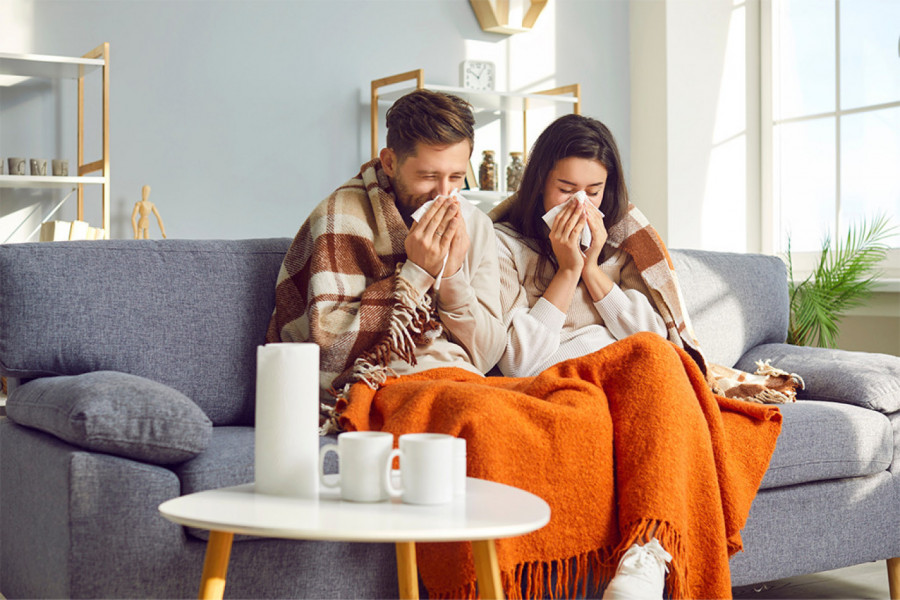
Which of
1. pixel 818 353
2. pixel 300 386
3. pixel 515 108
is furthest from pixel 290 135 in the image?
pixel 300 386

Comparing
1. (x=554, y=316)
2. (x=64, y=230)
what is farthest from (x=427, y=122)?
(x=64, y=230)

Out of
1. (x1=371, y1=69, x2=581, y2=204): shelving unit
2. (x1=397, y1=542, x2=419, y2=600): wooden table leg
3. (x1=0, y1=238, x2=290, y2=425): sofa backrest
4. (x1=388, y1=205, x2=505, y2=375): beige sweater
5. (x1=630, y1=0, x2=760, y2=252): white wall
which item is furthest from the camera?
(x1=630, y1=0, x2=760, y2=252): white wall

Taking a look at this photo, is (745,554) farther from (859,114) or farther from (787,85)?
(787,85)

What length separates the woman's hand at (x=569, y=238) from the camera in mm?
2023

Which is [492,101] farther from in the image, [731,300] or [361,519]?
[361,519]

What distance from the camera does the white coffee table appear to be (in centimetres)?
91

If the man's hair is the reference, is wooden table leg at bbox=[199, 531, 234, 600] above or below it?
below

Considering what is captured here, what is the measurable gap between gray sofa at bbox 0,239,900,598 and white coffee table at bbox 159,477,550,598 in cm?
35

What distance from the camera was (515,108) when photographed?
13.3ft

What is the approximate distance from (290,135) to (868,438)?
97.5 inches

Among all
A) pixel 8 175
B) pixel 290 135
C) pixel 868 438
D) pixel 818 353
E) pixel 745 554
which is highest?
pixel 290 135

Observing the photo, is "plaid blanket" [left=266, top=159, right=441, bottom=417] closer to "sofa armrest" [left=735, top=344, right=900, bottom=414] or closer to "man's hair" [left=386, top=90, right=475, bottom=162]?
A: "man's hair" [left=386, top=90, right=475, bottom=162]

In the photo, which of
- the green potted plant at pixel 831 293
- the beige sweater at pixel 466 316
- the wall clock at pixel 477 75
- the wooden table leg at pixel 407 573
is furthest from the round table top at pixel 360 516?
the wall clock at pixel 477 75

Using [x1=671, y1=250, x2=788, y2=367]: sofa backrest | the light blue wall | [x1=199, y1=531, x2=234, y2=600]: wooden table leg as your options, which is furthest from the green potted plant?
[x1=199, y1=531, x2=234, y2=600]: wooden table leg
